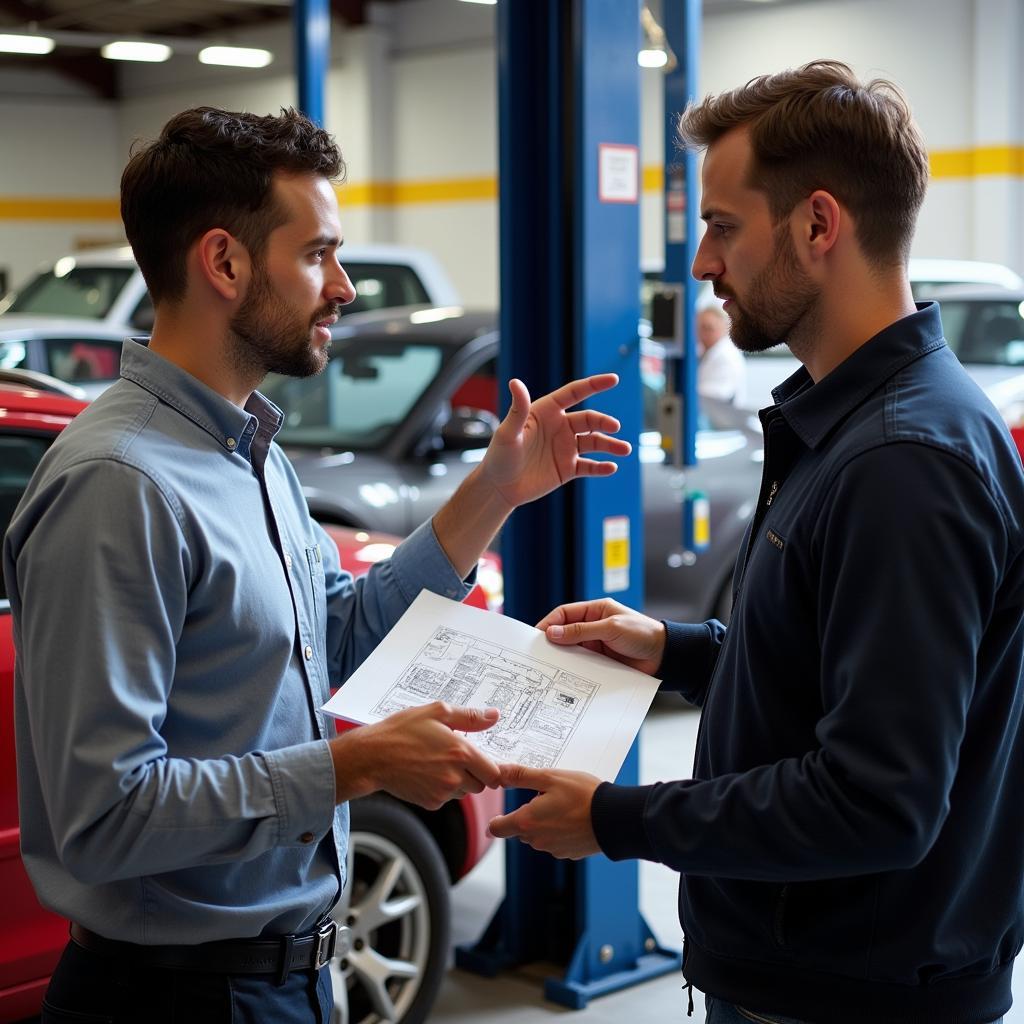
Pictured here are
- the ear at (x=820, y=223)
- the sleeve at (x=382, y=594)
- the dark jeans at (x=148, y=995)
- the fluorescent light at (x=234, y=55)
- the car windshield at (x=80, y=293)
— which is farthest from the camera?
the fluorescent light at (x=234, y=55)

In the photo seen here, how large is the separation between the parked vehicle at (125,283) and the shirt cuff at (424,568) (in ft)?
30.6

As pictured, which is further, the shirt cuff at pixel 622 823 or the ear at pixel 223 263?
the ear at pixel 223 263

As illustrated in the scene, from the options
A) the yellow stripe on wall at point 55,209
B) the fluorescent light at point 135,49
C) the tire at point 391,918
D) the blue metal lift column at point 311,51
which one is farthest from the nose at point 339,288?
the yellow stripe on wall at point 55,209

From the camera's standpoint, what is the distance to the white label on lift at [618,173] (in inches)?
158

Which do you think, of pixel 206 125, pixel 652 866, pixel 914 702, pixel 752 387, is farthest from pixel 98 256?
pixel 914 702

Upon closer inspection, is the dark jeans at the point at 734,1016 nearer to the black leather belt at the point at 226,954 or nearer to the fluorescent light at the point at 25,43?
the black leather belt at the point at 226,954

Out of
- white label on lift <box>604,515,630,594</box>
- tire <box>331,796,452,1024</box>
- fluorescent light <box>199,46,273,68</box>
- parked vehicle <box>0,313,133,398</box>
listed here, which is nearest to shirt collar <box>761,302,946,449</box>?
tire <box>331,796,452,1024</box>

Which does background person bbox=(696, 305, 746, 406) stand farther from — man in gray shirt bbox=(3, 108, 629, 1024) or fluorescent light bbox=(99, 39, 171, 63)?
fluorescent light bbox=(99, 39, 171, 63)

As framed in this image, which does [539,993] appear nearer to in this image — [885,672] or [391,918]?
[391,918]

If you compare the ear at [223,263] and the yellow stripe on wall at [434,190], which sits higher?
the yellow stripe on wall at [434,190]

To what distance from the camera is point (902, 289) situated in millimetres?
1947

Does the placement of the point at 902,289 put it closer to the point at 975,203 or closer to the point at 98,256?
the point at 98,256

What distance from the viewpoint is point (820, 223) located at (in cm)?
190

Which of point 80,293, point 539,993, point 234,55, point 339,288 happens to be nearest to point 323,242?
point 339,288
